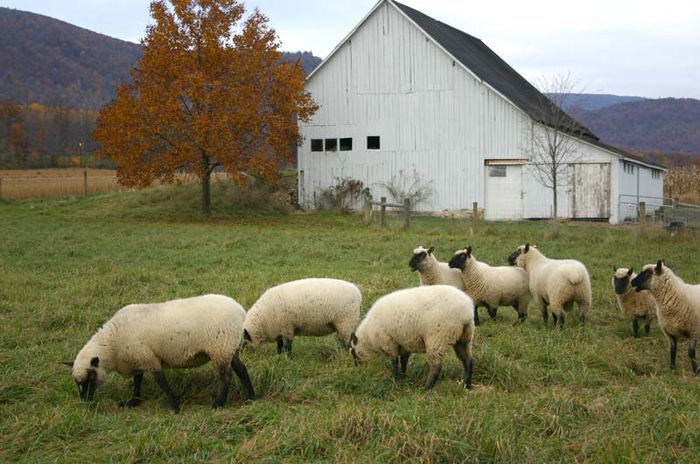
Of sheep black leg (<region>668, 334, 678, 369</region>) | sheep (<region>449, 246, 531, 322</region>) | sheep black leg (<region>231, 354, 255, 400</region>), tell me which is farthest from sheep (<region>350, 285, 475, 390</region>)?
sheep (<region>449, 246, 531, 322</region>)

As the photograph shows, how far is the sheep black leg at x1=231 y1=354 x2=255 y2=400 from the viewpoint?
7.20 m

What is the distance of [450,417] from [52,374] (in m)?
4.47

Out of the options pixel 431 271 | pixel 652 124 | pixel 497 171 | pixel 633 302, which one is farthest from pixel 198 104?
pixel 652 124

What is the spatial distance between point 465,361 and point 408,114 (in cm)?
2628

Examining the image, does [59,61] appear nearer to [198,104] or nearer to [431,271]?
[198,104]

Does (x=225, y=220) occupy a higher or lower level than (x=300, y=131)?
lower

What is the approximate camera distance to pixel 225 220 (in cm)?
3125

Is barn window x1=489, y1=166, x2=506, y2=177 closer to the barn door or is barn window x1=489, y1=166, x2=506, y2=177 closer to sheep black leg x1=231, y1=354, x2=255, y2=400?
the barn door

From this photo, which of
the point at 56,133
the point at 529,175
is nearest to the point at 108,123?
the point at 529,175

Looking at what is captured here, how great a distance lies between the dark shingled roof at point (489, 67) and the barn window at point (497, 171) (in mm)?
2734

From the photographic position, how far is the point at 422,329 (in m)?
7.62

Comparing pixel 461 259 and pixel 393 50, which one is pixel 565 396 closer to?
pixel 461 259

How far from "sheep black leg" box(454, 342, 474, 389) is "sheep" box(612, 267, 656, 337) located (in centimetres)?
357

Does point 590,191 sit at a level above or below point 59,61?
below
